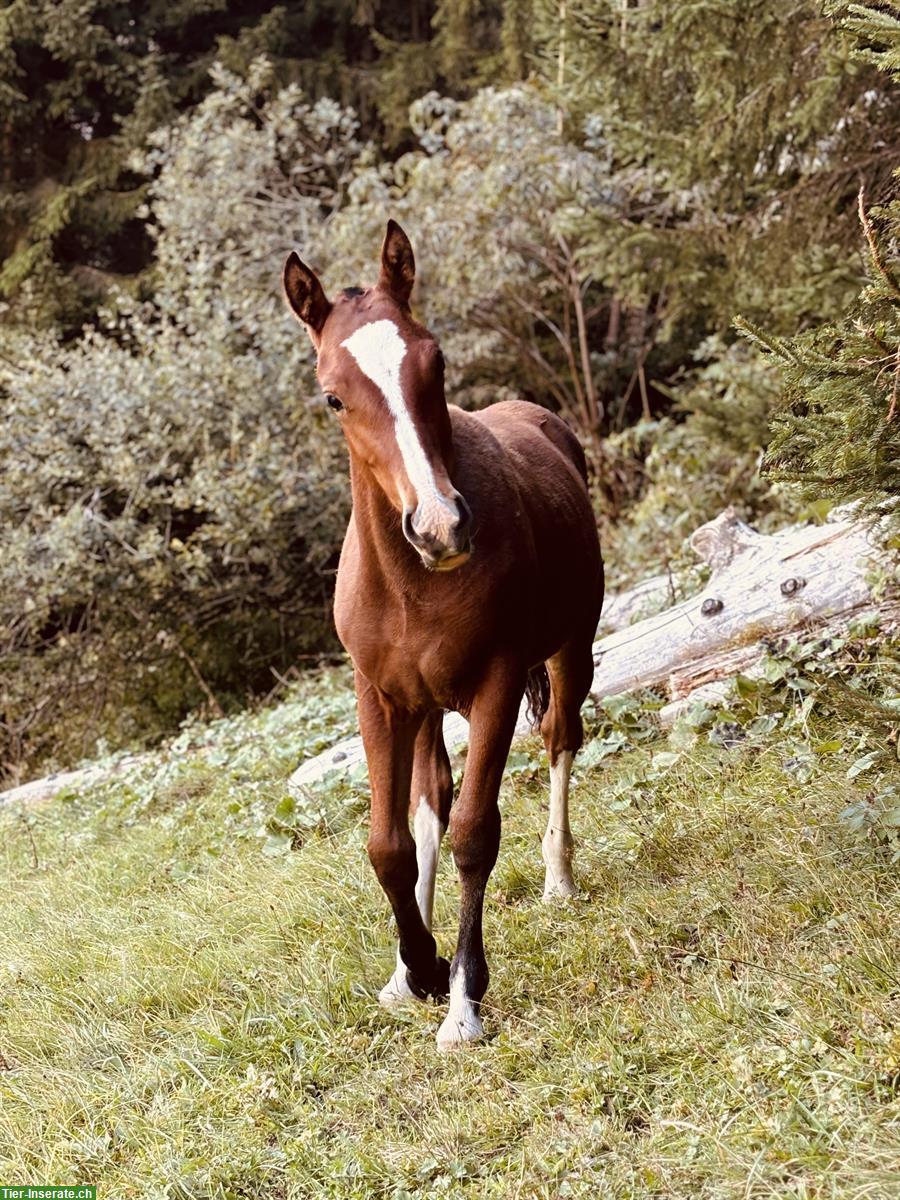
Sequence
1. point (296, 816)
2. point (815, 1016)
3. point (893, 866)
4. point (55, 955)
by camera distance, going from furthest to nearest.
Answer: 1. point (296, 816)
2. point (55, 955)
3. point (893, 866)
4. point (815, 1016)

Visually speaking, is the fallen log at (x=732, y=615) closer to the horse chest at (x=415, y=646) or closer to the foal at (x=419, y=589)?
the foal at (x=419, y=589)

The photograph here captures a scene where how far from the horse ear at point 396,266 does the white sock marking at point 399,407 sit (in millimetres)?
238

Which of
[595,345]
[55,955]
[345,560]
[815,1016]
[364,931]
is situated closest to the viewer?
[815,1016]

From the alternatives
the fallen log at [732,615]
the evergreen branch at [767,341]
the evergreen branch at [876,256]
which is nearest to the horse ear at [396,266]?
the evergreen branch at [767,341]

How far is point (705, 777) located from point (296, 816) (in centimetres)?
192

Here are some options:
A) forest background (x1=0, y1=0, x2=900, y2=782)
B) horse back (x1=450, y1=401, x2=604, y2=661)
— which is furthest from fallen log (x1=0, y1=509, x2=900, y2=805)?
horse back (x1=450, y1=401, x2=604, y2=661)

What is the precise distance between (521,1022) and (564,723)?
1418 mm

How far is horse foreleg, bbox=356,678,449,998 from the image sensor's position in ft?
12.0

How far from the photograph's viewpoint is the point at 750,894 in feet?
12.0

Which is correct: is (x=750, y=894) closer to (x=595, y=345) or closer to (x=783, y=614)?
(x=783, y=614)

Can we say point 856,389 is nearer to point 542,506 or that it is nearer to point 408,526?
point 408,526

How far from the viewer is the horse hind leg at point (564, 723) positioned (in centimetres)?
438

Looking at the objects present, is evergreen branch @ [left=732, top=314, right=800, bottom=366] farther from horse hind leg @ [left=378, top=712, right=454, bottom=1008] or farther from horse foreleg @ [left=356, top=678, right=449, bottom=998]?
horse hind leg @ [left=378, top=712, right=454, bottom=1008]

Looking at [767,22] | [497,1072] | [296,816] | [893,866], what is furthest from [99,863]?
[767,22]
